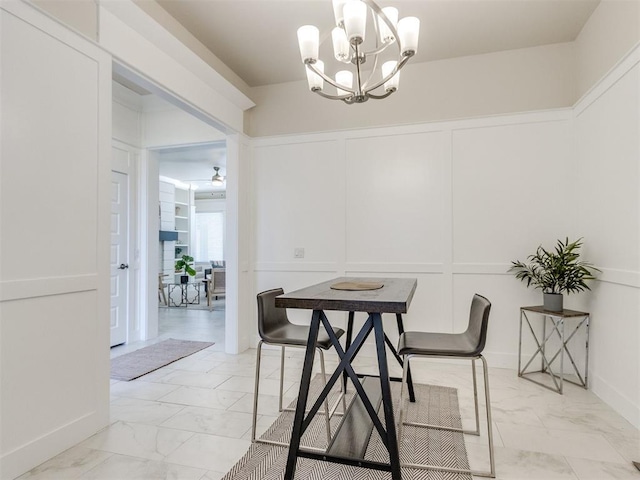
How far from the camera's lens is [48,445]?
1882mm

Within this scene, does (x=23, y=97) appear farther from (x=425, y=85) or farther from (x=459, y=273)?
(x=459, y=273)

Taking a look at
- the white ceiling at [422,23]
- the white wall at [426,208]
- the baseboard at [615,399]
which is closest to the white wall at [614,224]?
the baseboard at [615,399]

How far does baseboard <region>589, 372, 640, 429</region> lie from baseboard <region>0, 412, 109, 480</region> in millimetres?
3195

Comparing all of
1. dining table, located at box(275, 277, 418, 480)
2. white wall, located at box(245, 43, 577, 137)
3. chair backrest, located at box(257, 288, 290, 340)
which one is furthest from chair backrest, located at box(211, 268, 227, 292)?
dining table, located at box(275, 277, 418, 480)

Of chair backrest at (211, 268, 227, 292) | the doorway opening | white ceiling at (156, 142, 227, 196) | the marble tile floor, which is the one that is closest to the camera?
the marble tile floor

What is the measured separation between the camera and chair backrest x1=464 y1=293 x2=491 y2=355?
1.84 meters

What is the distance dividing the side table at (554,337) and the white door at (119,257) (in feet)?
13.3

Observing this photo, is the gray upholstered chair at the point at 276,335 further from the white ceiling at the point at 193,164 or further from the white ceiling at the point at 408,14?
the white ceiling at the point at 193,164

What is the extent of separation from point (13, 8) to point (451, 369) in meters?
3.79

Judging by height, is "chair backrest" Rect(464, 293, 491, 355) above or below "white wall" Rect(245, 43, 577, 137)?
below

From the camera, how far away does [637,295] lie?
89.0 inches

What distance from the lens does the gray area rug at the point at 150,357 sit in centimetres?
323

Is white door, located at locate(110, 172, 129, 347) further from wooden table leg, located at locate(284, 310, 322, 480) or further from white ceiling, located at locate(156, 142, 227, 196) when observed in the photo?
wooden table leg, located at locate(284, 310, 322, 480)

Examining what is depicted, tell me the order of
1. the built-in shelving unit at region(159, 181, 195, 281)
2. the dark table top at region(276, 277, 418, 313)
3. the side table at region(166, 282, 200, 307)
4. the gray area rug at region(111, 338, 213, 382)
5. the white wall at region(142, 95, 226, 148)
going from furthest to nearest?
the built-in shelving unit at region(159, 181, 195, 281) → the side table at region(166, 282, 200, 307) → the white wall at region(142, 95, 226, 148) → the gray area rug at region(111, 338, 213, 382) → the dark table top at region(276, 277, 418, 313)
